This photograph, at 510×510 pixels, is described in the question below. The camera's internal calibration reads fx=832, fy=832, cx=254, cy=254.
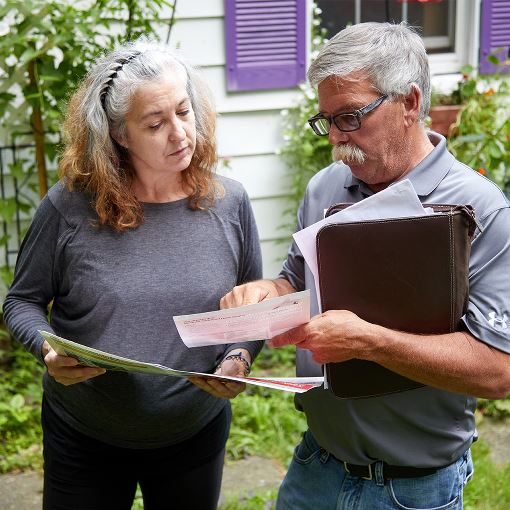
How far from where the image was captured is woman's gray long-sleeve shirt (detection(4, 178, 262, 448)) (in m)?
2.10

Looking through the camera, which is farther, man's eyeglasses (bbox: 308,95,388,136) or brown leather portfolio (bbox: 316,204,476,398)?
man's eyeglasses (bbox: 308,95,388,136)

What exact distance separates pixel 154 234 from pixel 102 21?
1.71 m

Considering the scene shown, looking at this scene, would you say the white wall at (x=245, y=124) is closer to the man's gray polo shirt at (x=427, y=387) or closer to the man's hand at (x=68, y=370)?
the man's gray polo shirt at (x=427, y=387)

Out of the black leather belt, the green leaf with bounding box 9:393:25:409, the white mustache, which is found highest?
the white mustache

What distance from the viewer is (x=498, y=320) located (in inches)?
66.4

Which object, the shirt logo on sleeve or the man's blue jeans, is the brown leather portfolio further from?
the man's blue jeans

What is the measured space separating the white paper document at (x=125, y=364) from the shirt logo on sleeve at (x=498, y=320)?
407 millimetres

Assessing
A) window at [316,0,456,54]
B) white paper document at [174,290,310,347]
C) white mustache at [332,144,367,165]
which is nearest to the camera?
white paper document at [174,290,310,347]

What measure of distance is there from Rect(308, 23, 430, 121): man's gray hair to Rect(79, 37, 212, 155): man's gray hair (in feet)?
1.47

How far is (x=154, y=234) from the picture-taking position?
2.16 m

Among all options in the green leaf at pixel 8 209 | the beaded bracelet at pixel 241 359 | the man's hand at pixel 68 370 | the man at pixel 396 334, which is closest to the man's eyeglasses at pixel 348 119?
the man at pixel 396 334

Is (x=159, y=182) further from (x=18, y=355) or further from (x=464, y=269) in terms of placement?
(x=18, y=355)

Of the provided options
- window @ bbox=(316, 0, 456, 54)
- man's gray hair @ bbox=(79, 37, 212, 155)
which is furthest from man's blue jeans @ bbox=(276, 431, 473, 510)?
window @ bbox=(316, 0, 456, 54)

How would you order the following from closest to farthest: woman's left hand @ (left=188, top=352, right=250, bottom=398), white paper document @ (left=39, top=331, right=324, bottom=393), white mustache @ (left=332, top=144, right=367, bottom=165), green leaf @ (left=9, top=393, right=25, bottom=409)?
white paper document @ (left=39, top=331, right=324, bottom=393)
white mustache @ (left=332, top=144, right=367, bottom=165)
woman's left hand @ (left=188, top=352, right=250, bottom=398)
green leaf @ (left=9, top=393, right=25, bottom=409)
